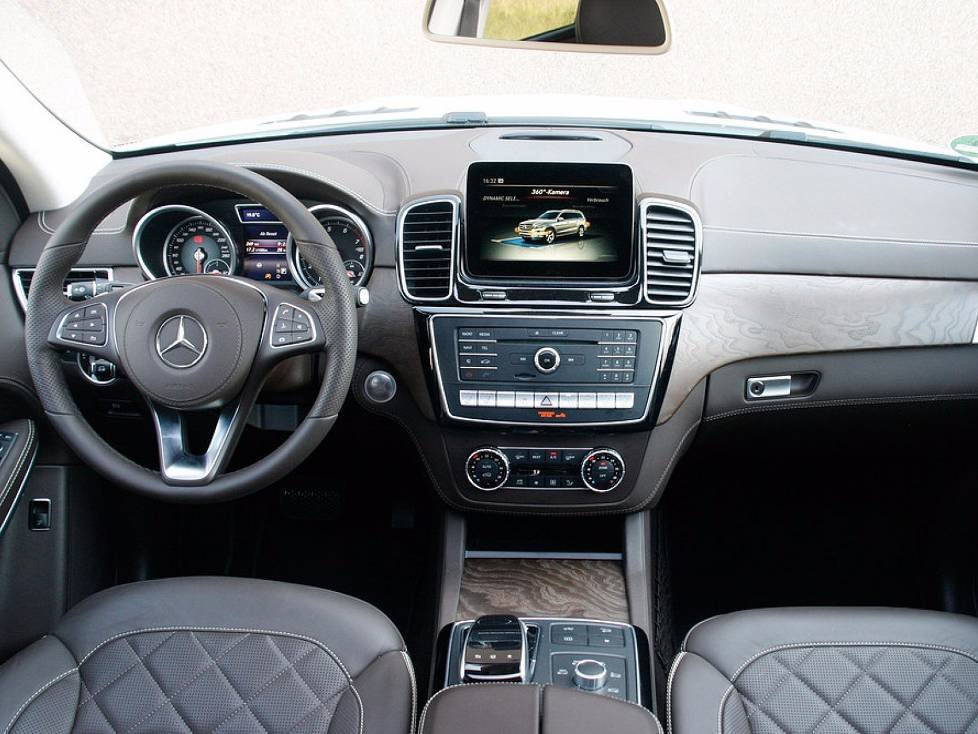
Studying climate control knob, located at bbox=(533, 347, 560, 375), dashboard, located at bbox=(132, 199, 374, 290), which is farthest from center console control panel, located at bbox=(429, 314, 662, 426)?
dashboard, located at bbox=(132, 199, 374, 290)

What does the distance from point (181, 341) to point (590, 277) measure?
2.72 ft

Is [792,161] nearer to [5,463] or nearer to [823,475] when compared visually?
[823,475]

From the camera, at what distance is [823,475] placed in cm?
239

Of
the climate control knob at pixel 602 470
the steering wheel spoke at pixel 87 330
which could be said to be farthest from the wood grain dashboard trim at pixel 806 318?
the steering wheel spoke at pixel 87 330

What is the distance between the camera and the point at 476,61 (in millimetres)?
8023

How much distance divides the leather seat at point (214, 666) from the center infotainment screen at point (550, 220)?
0.77 m

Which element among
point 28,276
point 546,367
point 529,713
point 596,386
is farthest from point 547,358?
point 28,276

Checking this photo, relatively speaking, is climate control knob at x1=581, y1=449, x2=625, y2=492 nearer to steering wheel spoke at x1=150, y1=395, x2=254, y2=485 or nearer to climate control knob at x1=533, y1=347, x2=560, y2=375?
climate control knob at x1=533, y1=347, x2=560, y2=375

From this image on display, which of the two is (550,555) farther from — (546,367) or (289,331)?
(289,331)

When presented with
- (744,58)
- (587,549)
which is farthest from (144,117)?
(587,549)

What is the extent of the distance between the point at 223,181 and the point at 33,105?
0.69 metres

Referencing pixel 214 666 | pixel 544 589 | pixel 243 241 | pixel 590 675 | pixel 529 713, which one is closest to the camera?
pixel 529 713

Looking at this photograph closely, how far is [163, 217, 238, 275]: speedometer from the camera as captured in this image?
1.84 meters

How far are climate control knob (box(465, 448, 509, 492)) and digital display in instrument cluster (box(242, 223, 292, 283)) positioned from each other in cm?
58
